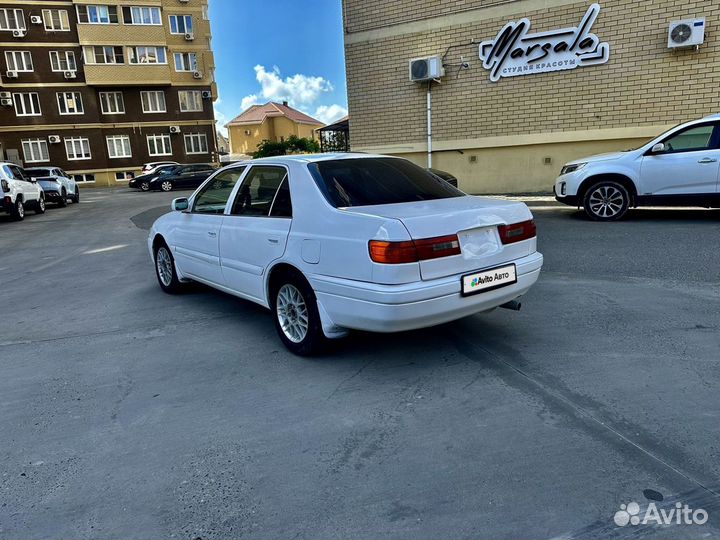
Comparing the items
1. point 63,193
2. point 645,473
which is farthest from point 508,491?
point 63,193

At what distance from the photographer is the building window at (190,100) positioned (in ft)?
130

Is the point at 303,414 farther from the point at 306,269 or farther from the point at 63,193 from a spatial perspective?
the point at 63,193

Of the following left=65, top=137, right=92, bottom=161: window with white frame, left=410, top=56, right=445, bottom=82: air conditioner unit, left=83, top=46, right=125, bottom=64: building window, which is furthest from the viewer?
left=65, top=137, right=92, bottom=161: window with white frame

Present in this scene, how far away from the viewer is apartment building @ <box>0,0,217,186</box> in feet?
118

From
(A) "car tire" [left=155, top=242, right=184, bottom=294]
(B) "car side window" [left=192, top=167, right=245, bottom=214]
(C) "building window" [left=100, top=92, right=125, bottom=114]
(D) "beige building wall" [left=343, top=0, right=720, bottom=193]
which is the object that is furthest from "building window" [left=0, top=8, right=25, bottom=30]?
(B) "car side window" [left=192, top=167, right=245, bottom=214]

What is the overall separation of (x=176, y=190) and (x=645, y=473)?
29824mm

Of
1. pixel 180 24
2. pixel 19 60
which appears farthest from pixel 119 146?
pixel 180 24

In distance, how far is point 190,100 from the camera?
40094mm

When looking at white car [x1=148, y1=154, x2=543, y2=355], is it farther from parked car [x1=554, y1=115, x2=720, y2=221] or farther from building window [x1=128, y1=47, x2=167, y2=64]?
building window [x1=128, y1=47, x2=167, y2=64]

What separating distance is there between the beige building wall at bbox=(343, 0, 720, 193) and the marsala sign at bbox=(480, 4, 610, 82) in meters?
0.18

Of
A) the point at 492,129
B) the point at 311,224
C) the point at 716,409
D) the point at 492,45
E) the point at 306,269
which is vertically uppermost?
the point at 492,45

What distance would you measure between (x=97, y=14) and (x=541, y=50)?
113ft

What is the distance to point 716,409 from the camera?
3109mm

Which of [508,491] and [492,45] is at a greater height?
[492,45]
